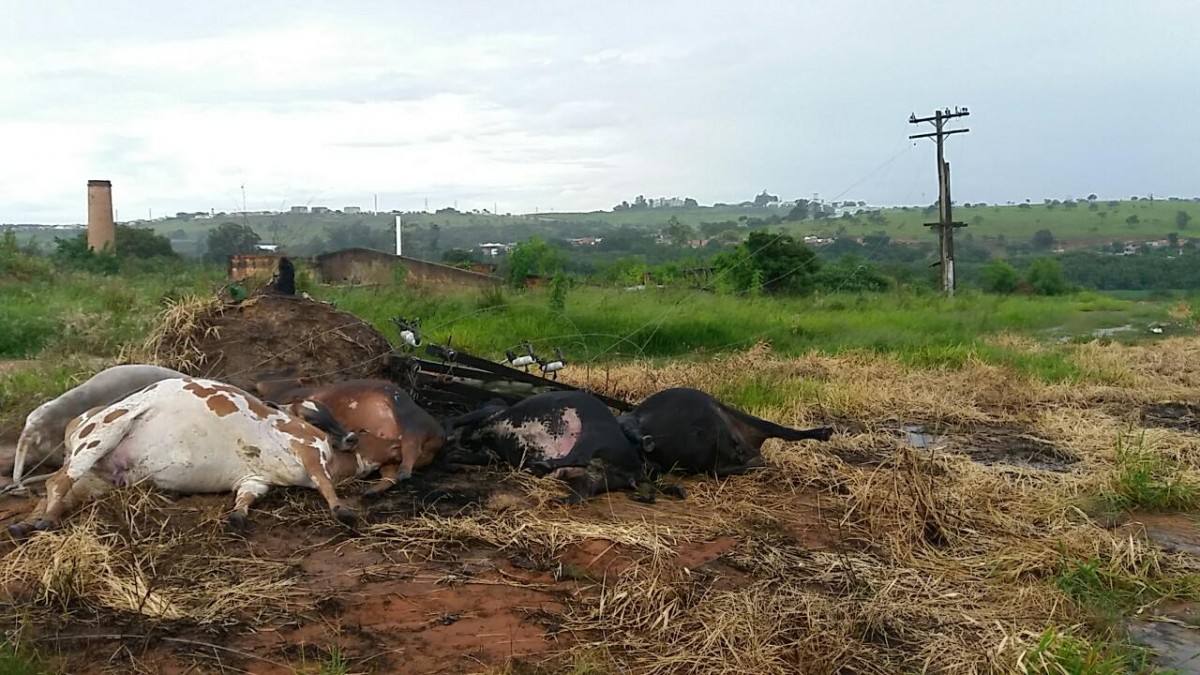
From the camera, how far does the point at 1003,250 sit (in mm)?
44906

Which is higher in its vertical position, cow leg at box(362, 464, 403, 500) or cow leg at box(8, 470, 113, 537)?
cow leg at box(8, 470, 113, 537)

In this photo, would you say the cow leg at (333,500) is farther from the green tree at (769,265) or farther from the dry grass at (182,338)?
the green tree at (769,265)

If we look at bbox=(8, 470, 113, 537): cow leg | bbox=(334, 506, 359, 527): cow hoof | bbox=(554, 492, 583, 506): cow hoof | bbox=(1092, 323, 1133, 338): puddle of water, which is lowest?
bbox=(1092, 323, 1133, 338): puddle of water

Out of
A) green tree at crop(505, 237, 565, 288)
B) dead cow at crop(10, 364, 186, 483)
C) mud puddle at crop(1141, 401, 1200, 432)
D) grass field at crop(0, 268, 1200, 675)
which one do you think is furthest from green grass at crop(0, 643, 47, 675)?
green tree at crop(505, 237, 565, 288)

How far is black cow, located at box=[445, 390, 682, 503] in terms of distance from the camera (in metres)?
5.12

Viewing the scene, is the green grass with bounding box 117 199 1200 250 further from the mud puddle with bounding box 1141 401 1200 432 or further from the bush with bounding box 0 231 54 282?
the mud puddle with bounding box 1141 401 1200 432

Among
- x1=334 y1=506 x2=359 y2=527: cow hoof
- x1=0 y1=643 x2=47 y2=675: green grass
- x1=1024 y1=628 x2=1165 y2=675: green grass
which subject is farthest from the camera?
x1=334 y1=506 x2=359 y2=527: cow hoof

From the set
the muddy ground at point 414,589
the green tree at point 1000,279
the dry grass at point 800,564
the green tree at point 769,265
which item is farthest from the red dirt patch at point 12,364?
the green tree at point 1000,279

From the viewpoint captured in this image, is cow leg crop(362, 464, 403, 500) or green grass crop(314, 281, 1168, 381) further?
green grass crop(314, 281, 1168, 381)

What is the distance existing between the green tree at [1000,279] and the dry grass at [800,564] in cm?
2485

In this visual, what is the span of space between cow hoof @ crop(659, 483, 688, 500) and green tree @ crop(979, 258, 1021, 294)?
1061 inches

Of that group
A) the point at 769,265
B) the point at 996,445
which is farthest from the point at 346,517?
the point at 769,265

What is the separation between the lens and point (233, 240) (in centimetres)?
1180

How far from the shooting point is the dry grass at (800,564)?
3.22 metres
